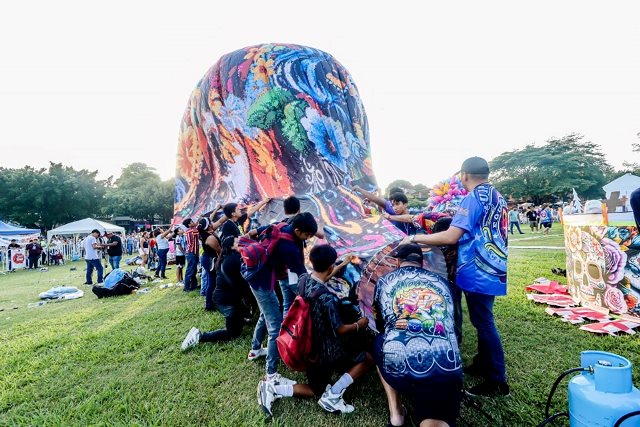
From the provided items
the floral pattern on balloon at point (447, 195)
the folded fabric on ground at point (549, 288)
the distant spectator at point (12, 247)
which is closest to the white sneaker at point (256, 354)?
the floral pattern on balloon at point (447, 195)

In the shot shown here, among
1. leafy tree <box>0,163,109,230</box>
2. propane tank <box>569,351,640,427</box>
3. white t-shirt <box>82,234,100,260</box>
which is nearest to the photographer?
propane tank <box>569,351,640,427</box>

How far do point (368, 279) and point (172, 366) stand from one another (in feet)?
8.51

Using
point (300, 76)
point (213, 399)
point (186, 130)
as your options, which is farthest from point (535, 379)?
point (186, 130)

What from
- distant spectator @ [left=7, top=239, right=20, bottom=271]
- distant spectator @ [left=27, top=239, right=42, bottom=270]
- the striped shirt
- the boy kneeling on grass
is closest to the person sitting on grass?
the boy kneeling on grass

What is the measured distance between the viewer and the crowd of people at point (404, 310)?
2.19m

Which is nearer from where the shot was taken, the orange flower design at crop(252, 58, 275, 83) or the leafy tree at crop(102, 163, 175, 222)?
the orange flower design at crop(252, 58, 275, 83)

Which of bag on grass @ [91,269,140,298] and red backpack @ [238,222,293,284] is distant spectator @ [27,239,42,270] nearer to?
bag on grass @ [91,269,140,298]

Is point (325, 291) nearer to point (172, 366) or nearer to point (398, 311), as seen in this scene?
point (398, 311)

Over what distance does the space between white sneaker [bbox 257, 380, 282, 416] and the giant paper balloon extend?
333 centimetres

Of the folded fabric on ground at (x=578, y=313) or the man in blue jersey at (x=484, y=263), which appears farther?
the folded fabric on ground at (x=578, y=313)

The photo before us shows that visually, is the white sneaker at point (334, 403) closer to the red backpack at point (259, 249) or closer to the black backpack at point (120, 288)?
the red backpack at point (259, 249)

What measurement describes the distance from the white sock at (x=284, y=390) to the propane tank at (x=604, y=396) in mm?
2123

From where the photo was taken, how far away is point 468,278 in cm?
298

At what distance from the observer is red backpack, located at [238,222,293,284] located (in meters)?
3.41
